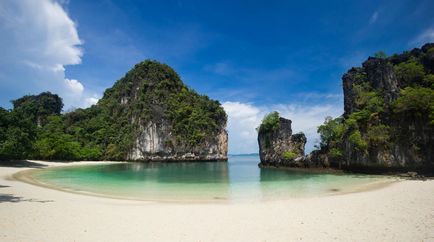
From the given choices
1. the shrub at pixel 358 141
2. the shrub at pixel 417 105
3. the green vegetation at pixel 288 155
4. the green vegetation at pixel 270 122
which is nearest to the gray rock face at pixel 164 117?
the green vegetation at pixel 270 122

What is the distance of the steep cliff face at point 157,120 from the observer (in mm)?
67188

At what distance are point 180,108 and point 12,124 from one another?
41710mm

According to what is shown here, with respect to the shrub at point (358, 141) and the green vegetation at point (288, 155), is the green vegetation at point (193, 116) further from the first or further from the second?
the shrub at point (358, 141)

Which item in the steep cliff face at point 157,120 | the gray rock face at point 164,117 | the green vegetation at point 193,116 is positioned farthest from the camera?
the green vegetation at point 193,116

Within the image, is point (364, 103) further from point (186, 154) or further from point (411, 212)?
point (186, 154)

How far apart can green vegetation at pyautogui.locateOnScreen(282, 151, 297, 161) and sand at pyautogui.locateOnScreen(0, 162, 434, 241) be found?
2740cm

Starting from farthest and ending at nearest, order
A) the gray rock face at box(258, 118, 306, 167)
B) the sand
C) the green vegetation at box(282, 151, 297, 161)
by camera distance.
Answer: the gray rock face at box(258, 118, 306, 167) → the green vegetation at box(282, 151, 297, 161) → the sand

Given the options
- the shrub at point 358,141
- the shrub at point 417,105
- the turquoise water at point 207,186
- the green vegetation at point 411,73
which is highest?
the green vegetation at point 411,73

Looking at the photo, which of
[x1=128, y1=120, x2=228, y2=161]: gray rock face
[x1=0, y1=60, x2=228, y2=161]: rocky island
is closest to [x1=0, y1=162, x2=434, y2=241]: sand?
[x1=0, y1=60, x2=228, y2=161]: rocky island

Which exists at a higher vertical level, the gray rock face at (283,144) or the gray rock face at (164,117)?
the gray rock face at (164,117)

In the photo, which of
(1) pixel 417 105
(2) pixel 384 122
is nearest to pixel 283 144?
(2) pixel 384 122

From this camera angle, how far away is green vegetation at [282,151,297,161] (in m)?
38.7

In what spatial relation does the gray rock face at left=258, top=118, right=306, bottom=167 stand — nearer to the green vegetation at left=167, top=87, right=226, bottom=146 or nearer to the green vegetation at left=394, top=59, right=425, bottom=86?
the green vegetation at left=394, top=59, right=425, bottom=86

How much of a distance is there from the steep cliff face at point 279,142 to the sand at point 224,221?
98.0 feet
